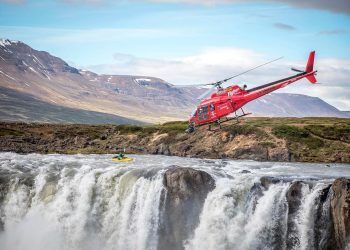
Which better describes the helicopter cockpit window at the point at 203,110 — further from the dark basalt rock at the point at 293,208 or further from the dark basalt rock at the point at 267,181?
the dark basalt rock at the point at 293,208

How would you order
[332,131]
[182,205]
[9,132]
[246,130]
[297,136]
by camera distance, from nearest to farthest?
[182,205], [297,136], [332,131], [246,130], [9,132]

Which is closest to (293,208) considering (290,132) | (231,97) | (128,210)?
(128,210)

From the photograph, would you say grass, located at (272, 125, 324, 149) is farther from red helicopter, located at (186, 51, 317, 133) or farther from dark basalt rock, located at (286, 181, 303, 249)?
dark basalt rock, located at (286, 181, 303, 249)

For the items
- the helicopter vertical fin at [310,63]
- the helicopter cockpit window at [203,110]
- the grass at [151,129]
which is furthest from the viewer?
the grass at [151,129]

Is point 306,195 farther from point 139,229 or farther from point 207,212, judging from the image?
Answer: point 139,229

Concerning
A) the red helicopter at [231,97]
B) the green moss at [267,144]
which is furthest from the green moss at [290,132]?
the red helicopter at [231,97]

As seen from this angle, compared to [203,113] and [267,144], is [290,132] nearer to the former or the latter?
[267,144]

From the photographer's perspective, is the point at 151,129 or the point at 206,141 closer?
the point at 206,141

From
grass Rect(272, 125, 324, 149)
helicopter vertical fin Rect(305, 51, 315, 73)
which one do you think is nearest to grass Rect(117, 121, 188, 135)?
grass Rect(272, 125, 324, 149)
